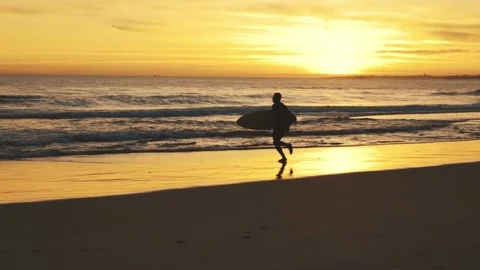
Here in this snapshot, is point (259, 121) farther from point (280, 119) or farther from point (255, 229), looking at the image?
point (255, 229)

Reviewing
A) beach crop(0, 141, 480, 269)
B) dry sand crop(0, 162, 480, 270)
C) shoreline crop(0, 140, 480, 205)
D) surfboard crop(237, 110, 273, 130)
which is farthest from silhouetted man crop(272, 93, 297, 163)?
dry sand crop(0, 162, 480, 270)

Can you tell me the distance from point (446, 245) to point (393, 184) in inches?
175

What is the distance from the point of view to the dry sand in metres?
5.76

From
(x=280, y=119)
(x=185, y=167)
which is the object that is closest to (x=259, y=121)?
(x=280, y=119)

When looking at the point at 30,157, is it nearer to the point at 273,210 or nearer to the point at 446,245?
the point at 273,210

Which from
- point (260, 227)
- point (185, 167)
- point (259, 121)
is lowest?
point (185, 167)

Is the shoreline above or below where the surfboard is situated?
below

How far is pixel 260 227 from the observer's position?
7.13m

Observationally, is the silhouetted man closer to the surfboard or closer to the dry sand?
the surfboard

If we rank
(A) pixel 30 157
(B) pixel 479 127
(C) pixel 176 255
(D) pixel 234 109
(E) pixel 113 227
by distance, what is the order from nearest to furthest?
(C) pixel 176 255 < (E) pixel 113 227 < (A) pixel 30 157 < (B) pixel 479 127 < (D) pixel 234 109

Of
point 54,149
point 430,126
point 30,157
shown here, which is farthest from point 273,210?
point 430,126

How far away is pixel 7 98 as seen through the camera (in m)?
42.6

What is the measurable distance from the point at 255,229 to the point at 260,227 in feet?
0.38

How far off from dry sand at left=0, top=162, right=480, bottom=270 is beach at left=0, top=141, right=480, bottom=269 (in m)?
0.01
